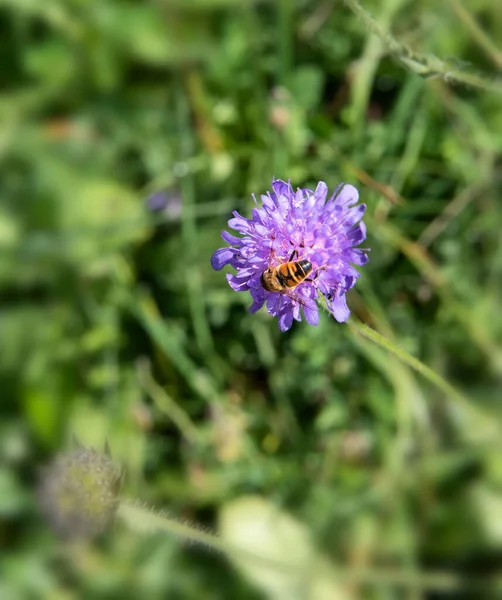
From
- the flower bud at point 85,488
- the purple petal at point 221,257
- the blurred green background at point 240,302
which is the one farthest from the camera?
the blurred green background at point 240,302

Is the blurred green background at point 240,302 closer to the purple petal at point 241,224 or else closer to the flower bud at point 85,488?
the flower bud at point 85,488

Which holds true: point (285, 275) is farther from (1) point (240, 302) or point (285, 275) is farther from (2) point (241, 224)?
(1) point (240, 302)

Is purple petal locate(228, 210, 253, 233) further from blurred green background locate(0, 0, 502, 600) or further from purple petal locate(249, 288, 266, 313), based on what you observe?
blurred green background locate(0, 0, 502, 600)

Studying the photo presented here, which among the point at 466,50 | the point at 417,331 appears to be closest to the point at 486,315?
the point at 417,331

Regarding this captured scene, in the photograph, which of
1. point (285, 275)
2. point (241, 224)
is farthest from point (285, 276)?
point (241, 224)

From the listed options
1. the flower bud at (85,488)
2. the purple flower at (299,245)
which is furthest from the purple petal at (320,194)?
the flower bud at (85,488)

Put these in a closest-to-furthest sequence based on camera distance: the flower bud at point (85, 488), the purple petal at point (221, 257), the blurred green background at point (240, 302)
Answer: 1. the purple petal at point (221, 257)
2. the flower bud at point (85, 488)
3. the blurred green background at point (240, 302)

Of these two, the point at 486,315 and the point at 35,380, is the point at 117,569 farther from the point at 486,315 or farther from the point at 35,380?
the point at 486,315
